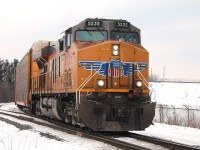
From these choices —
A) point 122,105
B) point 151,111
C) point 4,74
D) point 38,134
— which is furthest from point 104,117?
point 4,74

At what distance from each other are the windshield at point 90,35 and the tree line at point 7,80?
8534 cm

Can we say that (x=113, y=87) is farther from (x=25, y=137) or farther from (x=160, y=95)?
(x=160, y=95)

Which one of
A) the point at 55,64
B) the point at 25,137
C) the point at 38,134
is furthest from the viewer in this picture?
the point at 55,64

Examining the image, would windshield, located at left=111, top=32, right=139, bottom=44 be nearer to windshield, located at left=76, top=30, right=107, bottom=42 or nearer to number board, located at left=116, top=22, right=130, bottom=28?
number board, located at left=116, top=22, right=130, bottom=28

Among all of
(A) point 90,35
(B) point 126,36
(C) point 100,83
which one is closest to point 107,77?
(C) point 100,83

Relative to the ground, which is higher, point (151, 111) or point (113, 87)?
point (113, 87)

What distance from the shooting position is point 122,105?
12.9 meters

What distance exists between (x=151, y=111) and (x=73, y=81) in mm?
2871

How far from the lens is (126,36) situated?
45.8 ft

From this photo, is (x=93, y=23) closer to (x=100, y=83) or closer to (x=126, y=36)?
(x=126, y=36)

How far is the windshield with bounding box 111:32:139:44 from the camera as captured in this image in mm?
13767

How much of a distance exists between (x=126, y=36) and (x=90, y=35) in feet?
4.28

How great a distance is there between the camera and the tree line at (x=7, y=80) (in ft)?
319

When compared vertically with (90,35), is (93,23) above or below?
above
